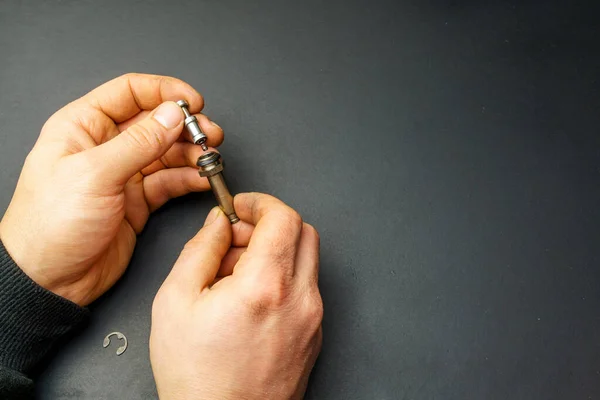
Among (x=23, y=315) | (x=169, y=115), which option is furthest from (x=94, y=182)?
(x=23, y=315)

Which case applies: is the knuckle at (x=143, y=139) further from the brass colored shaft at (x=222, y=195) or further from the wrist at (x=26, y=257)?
the wrist at (x=26, y=257)

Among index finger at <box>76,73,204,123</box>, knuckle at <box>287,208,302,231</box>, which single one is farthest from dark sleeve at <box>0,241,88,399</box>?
knuckle at <box>287,208,302,231</box>

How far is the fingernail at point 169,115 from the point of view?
3.54 feet

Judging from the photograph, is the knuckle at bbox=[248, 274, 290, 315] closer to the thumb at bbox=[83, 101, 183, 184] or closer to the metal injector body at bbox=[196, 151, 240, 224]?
the metal injector body at bbox=[196, 151, 240, 224]

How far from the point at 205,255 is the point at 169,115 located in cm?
33

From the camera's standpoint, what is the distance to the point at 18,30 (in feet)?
5.23

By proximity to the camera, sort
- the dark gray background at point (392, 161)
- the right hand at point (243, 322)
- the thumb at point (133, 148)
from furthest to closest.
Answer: the dark gray background at point (392, 161)
the thumb at point (133, 148)
the right hand at point (243, 322)

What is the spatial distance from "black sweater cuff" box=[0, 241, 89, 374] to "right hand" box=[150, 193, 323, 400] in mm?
302

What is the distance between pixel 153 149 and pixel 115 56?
0.67 metres

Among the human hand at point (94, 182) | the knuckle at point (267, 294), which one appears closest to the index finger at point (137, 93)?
the human hand at point (94, 182)

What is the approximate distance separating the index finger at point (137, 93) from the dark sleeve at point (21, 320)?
1.36 ft

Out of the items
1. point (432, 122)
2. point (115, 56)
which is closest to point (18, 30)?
point (115, 56)

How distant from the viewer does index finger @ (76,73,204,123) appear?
3.96 feet

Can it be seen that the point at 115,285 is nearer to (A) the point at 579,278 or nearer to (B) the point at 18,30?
(B) the point at 18,30
